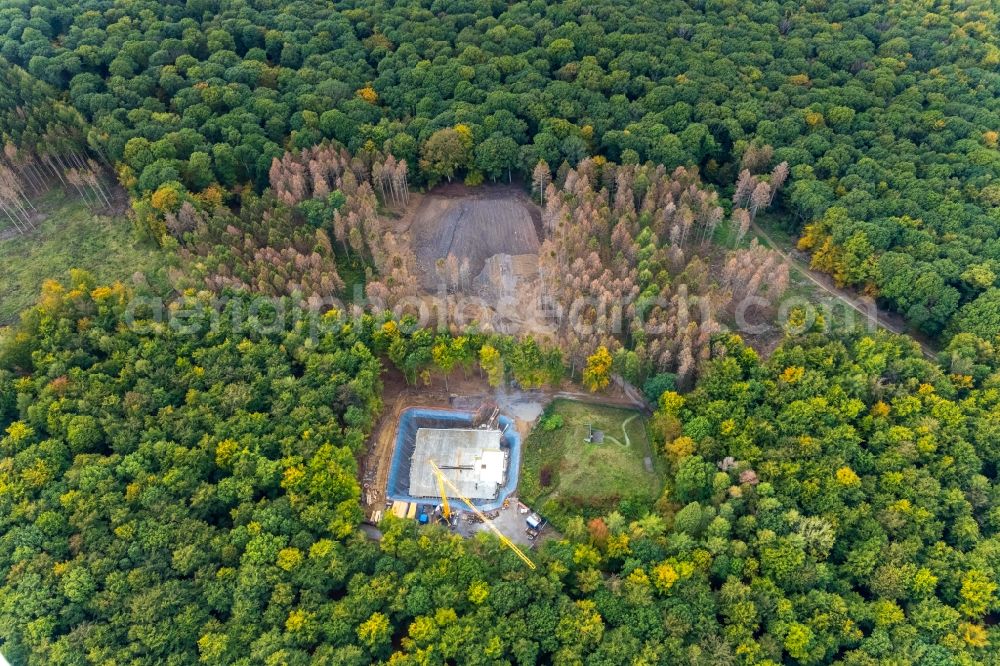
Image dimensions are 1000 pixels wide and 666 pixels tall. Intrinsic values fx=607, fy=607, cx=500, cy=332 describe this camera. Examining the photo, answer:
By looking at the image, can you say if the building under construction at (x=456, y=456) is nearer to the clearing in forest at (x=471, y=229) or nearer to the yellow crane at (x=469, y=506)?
the yellow crane at (x=469, y=506)

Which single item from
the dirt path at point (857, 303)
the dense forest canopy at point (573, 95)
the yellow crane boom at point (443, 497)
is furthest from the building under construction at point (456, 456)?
the dirt path at point (857, 303)

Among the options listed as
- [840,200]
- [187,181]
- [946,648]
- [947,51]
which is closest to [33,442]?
[187,181]

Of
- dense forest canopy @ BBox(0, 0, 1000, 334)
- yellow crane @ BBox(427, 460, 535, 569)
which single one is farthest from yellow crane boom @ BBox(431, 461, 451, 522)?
dense forest canopy @ BBox(0, 0, 1000, 334)

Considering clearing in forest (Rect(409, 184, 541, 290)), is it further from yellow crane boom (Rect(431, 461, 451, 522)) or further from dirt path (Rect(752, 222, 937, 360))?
dirt path (Rect(752, 222, 937, 360))

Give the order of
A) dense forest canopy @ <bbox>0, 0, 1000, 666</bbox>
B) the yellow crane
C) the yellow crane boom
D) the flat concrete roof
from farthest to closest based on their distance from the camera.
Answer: the flat concrete roof, the yellow crane boom, the yellow crane, dense forest canopy @ <bbox>0, 0, 1000, 666</bbox>

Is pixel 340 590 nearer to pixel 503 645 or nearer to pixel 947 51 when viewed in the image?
pixel 503 645

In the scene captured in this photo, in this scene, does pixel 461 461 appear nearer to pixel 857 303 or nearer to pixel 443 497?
pixel 443 497

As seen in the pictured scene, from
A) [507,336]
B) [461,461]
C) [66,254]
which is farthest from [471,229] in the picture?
[66,254]
